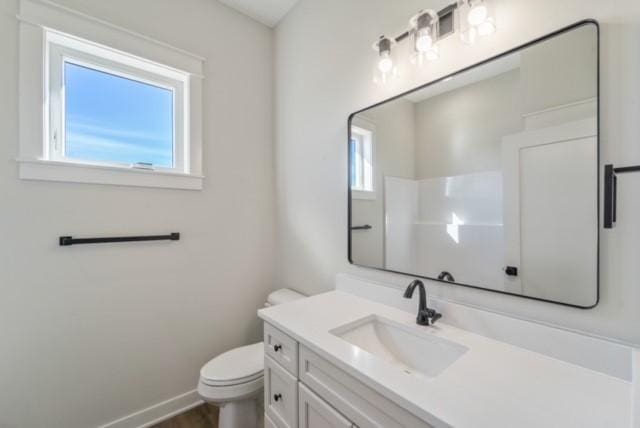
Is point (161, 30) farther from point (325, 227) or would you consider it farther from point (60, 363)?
point (60, 363)

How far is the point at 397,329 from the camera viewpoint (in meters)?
1.13

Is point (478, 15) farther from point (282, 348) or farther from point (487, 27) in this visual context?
point (282, 348)

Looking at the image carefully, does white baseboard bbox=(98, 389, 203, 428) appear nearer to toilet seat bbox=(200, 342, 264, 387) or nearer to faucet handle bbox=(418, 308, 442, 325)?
toilet seat bbox=(200, 342, 264, 387)

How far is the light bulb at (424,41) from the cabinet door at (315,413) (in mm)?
1363

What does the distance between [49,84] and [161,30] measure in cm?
69

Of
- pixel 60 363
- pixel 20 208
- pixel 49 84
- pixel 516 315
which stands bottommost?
pixel 60 363

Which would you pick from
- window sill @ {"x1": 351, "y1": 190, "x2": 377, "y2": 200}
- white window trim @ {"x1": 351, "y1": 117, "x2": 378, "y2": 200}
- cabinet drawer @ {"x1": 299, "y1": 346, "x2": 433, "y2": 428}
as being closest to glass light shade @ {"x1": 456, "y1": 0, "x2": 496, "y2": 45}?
white window trim @ {"x1": 351, "y1": 117, "x2": 378, "y2": 200}

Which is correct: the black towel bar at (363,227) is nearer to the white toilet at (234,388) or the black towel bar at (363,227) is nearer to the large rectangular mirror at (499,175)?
the large rectangular mirror at (499,175)

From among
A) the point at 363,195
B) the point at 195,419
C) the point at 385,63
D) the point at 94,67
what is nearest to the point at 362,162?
the point at 363,195

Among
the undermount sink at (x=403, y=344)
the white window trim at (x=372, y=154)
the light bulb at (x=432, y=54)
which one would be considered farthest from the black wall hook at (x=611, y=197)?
the white window trim at (x=372, y=154)

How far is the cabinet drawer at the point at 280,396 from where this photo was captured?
3.48 feet

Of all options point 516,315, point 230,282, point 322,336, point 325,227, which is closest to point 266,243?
point 230,282

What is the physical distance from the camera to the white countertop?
0.60 metres

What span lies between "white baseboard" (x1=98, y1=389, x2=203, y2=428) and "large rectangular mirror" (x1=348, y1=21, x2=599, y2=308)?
1475 millimetres
